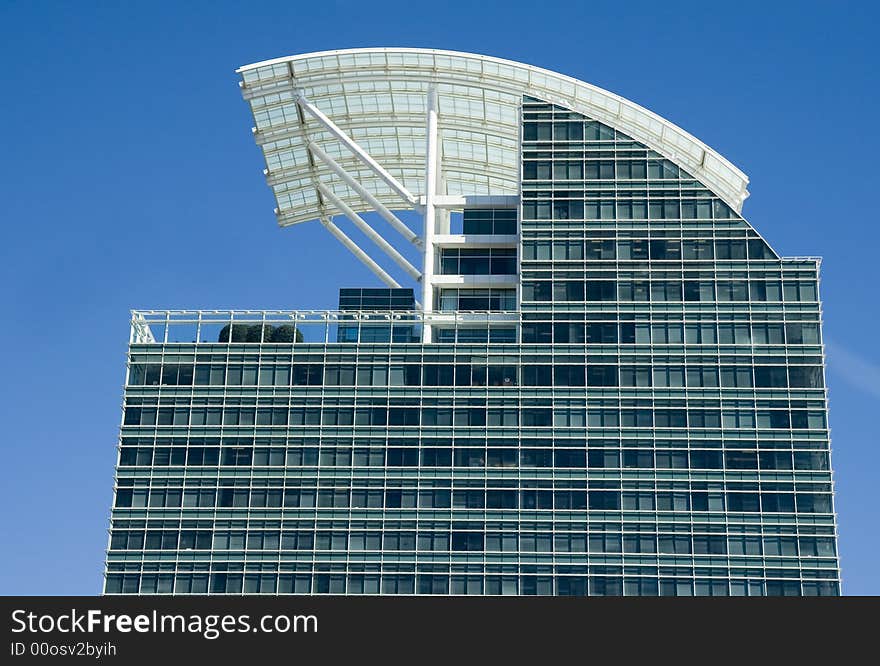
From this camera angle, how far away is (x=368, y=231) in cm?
13450

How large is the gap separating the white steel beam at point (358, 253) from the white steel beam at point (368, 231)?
2580 mm

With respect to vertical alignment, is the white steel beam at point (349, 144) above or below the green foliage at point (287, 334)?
above

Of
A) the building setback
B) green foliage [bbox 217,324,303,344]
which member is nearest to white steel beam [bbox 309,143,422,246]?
the building setback

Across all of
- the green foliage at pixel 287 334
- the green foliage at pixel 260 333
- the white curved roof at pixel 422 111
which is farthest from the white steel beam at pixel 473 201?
the green foliage at pixel 260 333

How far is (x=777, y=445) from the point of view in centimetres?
11806

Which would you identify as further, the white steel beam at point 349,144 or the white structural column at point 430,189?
the white steel beam at point 349,144

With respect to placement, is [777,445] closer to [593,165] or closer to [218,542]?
[593,165]

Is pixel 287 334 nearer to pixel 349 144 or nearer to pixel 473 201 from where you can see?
pixel 349 144

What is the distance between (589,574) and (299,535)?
69.6 feet

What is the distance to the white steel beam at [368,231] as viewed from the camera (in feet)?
422

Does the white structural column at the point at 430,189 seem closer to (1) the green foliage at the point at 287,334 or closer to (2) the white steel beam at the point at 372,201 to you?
(2) the white steel beam at the point at 372,201
